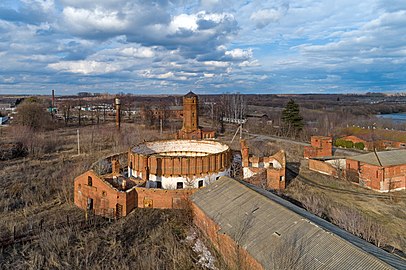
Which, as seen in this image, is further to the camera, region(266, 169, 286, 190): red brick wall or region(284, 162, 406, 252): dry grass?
region(266, 169, 286, 190): red brick wall

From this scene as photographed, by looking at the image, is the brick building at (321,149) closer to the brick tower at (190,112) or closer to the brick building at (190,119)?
the brick building at (190,119)

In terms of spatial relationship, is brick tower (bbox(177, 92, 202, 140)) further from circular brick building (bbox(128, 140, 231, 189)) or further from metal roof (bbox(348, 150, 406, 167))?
metal roof (bbox(348, 150, 406, 167))

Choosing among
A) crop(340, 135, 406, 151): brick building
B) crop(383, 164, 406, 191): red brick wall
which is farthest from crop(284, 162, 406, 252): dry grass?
crop(340, 135, 406, 151): brick building

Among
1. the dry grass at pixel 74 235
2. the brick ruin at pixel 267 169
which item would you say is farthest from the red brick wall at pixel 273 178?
the dry grass at pixel 74 235

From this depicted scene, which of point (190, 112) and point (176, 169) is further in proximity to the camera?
point (190, 112)

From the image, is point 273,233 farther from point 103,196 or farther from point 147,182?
point 103,196

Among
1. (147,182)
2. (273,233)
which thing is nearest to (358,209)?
(273,233)
